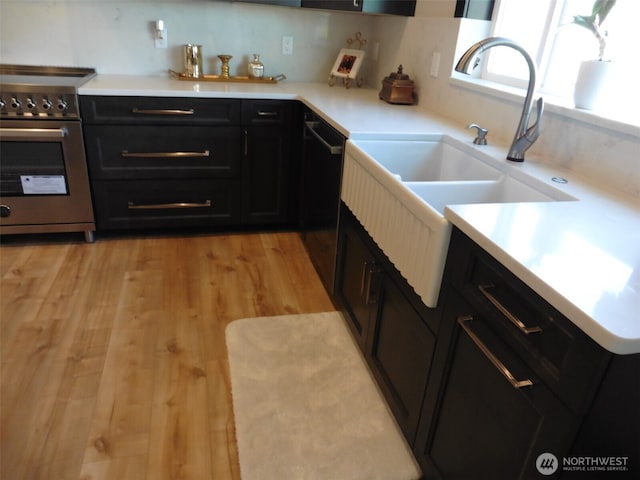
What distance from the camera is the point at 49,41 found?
109 inches

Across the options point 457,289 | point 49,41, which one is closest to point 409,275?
point 457,289

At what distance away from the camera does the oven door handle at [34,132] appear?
2.38 meters

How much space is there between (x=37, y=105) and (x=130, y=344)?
1.33 m

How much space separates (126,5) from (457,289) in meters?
2.69

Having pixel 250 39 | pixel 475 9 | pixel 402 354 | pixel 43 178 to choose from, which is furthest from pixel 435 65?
pixel 43 178

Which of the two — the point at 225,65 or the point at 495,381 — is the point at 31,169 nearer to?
the point at 225,65

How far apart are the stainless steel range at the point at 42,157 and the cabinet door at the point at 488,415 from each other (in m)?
2.19

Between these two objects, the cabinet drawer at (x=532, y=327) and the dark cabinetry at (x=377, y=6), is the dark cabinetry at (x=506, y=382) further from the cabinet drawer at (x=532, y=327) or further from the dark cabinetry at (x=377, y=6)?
the dark cabinetry at (x=377, y=6)

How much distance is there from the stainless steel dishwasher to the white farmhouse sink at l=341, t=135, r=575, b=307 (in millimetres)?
162

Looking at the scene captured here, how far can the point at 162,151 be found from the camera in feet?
8.71

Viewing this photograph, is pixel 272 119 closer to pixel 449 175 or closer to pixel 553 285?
pixel 449 175

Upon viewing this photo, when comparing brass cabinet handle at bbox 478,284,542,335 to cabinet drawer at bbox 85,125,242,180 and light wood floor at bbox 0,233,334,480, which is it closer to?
light wood floor at bbox 0,233,334,480

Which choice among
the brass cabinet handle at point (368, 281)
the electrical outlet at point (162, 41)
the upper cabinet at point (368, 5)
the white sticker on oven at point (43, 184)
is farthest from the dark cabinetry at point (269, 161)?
the brass cabinet handle at point (368, 281)

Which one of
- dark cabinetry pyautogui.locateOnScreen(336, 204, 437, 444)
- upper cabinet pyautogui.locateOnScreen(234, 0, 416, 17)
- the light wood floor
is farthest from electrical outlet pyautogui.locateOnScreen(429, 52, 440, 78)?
the light wood floor
